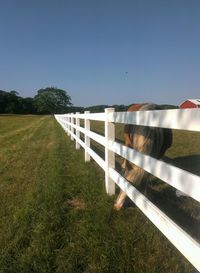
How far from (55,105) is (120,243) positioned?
421 ft

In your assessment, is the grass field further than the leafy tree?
No

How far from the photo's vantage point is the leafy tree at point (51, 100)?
123938 mm

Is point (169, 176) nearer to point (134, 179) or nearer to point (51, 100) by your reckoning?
point (134, 179)

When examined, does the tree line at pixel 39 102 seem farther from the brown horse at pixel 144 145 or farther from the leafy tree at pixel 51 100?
the brown horse at pixel 144 145

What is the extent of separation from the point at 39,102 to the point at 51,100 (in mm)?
5803

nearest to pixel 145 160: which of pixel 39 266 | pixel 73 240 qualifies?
pixel 73 240

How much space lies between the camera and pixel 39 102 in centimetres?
12444

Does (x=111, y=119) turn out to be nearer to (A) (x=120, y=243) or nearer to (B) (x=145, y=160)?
(B) (x=145, y=160)

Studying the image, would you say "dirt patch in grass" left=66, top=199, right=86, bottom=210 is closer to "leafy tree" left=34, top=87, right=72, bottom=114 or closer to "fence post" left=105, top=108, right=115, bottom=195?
"fence post" left=105, top=108, right=115, bottom=195

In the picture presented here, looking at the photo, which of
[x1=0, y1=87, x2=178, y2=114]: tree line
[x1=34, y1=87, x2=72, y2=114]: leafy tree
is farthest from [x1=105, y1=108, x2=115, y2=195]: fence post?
[x1=34, y1=87, x2=72, y2=114]: leafy tree

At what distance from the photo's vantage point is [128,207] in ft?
13.3

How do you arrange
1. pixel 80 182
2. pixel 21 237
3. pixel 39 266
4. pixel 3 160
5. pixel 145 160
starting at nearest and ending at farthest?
pixel 39 266
pixel 145 160
pixel 21 237
pixel 80 182
pixel 3 160

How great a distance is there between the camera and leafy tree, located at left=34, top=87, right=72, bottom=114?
12394cm

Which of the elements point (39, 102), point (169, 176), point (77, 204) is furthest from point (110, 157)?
point (39, 102)
